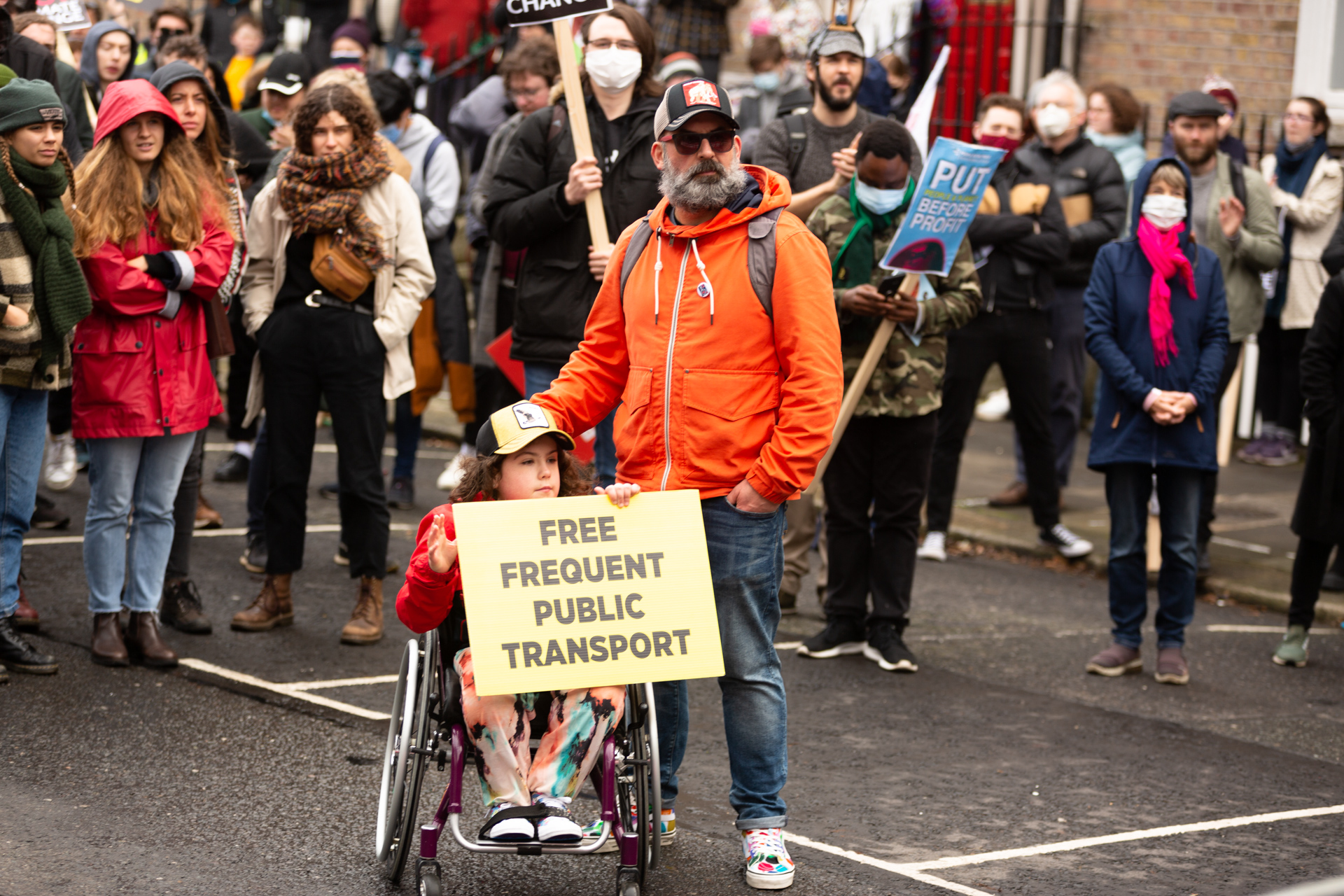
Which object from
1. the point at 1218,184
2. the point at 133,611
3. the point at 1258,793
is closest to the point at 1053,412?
the point at 1218,184

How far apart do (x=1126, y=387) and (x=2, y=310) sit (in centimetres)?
453

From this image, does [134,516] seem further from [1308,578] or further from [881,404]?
[1308,578]

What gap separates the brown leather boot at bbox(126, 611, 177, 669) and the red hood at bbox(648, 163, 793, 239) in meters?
2.94

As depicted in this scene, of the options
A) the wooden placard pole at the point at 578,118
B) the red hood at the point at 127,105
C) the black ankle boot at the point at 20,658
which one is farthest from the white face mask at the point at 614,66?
the black ankle boot at the point at 20,658

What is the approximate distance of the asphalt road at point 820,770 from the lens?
15.4ft

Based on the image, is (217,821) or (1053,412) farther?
(1053,412)

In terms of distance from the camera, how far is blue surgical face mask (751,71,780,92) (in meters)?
12.7

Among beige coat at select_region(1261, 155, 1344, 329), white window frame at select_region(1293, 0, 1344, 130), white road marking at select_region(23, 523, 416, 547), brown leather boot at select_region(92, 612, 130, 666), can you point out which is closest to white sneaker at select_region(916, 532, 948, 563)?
white road marking at select_region(23, 523, 416, 547)

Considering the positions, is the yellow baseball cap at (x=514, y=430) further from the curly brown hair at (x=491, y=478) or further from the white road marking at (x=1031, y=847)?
the white road marking at (x=1031, y=847)

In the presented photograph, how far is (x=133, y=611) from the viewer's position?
651 centimetres

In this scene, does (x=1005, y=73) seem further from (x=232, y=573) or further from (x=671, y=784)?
(x=671, y=784)

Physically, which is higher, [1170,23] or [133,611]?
[1170,23]

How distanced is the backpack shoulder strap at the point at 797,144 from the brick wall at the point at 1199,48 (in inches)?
257

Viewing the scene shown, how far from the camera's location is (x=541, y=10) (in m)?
6.73
